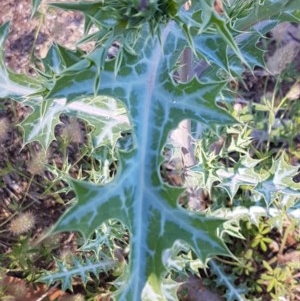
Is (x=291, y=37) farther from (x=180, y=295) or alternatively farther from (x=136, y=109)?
(x=136, y=109)

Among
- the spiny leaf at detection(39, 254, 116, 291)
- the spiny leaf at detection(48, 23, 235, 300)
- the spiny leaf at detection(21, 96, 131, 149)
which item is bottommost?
the spiny leaf at detection(39, 254, 116, 291)

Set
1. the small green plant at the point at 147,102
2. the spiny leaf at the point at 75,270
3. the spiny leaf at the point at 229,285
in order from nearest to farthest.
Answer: the small green plant at the point at 147,102
the spiny leaf at the point at 75,270
the spiny leaf at the point at 229,285

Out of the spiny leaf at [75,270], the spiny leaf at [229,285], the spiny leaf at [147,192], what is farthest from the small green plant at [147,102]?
the spiny leaf at [229,285]

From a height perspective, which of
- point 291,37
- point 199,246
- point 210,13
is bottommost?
point 291,37

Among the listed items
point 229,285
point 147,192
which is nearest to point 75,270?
point 229,285

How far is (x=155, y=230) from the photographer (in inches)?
40.3

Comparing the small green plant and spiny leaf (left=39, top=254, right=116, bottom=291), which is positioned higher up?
the small green plant

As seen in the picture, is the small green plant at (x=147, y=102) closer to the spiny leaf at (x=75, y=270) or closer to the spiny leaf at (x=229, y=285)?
the spiny leaf at (x=75, y=270)

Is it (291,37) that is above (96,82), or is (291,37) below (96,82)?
below

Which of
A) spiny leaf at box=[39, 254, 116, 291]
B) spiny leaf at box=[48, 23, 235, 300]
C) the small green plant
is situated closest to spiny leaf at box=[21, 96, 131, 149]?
the small green plant

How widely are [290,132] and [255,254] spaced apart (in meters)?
0.47

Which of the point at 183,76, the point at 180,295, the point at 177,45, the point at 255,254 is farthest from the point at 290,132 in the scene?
the point at 177,45

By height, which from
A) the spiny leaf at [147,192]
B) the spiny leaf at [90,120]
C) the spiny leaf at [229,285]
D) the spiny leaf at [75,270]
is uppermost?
the spiny leaf at [147,192]

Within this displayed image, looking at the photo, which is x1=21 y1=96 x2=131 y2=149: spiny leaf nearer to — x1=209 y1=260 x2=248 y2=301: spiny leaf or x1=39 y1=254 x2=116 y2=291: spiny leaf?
x1=39 y1=254 x2=116 y2=291: spiny leaf
